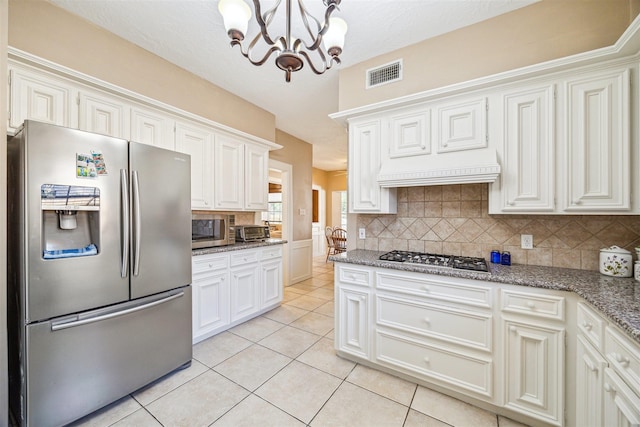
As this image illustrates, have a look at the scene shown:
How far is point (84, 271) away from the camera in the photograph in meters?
1.57

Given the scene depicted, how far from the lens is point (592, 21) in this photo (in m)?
1.78

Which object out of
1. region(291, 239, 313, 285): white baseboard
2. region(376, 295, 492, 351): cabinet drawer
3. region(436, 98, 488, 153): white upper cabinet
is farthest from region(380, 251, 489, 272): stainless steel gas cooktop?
region(291, 239, 313, 285): white baseboard

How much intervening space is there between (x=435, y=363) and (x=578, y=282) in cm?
105

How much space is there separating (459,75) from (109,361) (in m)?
3.46

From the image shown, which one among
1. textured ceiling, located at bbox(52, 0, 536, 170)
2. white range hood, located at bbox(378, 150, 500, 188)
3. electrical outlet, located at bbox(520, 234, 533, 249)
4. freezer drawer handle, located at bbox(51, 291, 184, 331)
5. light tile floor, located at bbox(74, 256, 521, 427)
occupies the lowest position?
light tile floor, located at bbox(74, 256, 521, 427)

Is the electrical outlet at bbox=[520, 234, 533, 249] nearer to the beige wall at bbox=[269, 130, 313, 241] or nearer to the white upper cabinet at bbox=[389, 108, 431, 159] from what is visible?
the white upper cabinet at bbox=[389, 108, 431, 159]

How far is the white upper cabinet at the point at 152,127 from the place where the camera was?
7.71 feet

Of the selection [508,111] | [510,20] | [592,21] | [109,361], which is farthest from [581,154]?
[109,361]

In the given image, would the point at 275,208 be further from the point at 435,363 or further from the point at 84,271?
the point at 435,363

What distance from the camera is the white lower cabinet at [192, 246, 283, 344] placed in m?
2.58

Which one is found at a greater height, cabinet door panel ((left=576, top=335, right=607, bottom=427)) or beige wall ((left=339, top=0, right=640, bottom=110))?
beige wall ((left=339, top=0, right=640, bottom=110))

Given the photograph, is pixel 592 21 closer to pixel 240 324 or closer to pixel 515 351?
pixel 515 351

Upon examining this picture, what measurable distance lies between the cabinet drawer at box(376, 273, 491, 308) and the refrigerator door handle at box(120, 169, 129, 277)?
73.1 inches

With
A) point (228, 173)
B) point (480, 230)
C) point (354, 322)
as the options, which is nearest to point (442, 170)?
point (480, 230)
